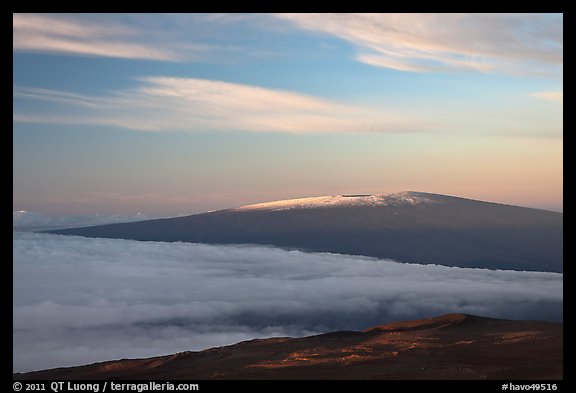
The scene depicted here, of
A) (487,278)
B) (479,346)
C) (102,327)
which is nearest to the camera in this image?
(479,346)

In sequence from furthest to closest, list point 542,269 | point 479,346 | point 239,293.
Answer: point 542,269 → point 239,293 → point 479,346
